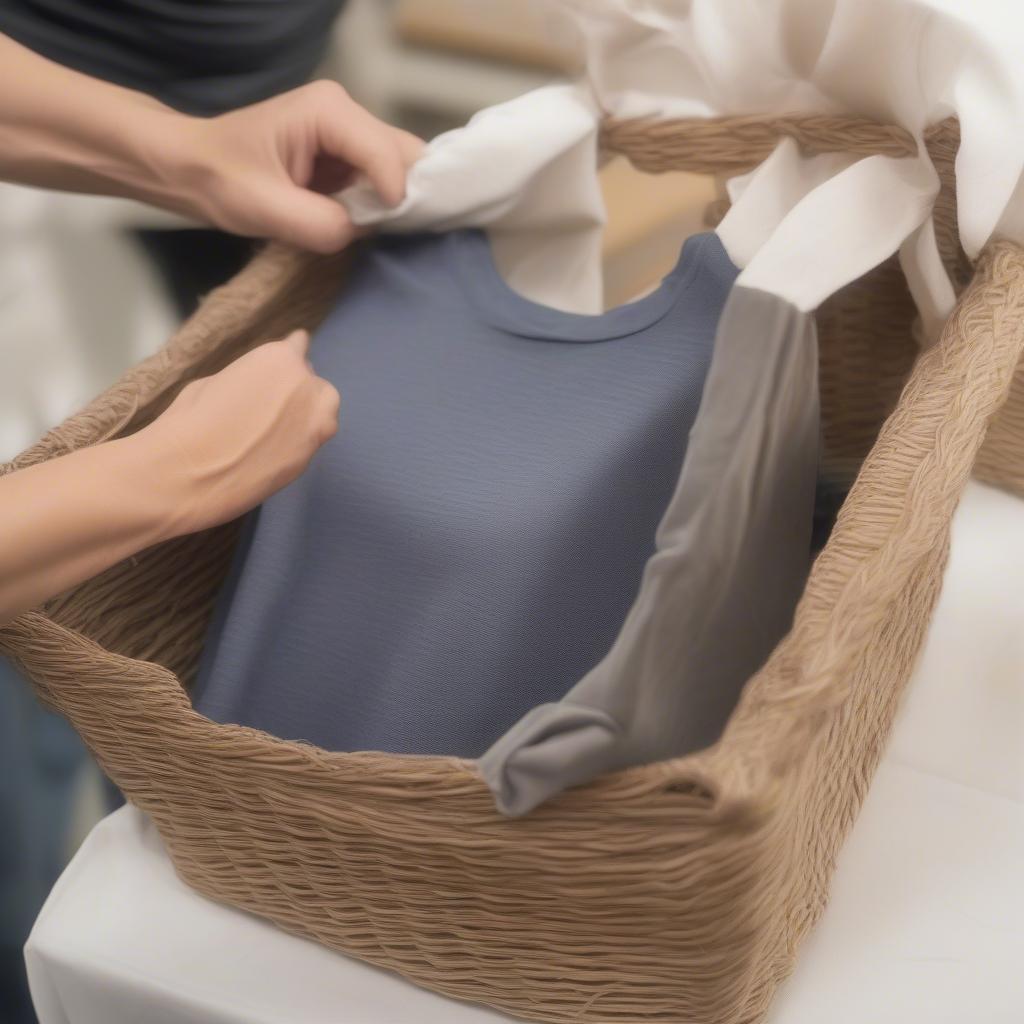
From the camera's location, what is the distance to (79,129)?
0.67 m

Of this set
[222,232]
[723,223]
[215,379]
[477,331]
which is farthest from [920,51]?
[222,232]

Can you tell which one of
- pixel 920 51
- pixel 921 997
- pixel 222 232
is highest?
pixel 920 51

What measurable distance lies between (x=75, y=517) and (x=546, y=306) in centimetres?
29

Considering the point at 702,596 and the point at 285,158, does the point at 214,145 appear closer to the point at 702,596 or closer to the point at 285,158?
the point at 285,158

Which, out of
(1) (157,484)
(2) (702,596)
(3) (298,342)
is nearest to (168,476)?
(1) (157,484)

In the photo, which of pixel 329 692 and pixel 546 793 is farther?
pixel 329 692

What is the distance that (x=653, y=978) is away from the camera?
17.9 inches

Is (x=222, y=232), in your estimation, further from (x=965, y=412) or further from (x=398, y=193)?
(x=965, y=412)

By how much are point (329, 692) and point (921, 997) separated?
297 millimetres

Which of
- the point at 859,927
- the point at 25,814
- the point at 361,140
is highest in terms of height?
the point at 361,140

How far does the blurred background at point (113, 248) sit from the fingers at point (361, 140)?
121 millimetres

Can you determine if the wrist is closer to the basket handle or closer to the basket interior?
the basket interior

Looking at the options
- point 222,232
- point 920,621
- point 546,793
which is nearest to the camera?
point 546,793

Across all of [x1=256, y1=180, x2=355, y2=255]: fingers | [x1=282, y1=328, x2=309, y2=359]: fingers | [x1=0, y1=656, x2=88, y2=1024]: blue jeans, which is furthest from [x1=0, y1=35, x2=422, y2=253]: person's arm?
[x1=0, y1=656, x2=88, y2=1024]: blue jeans
